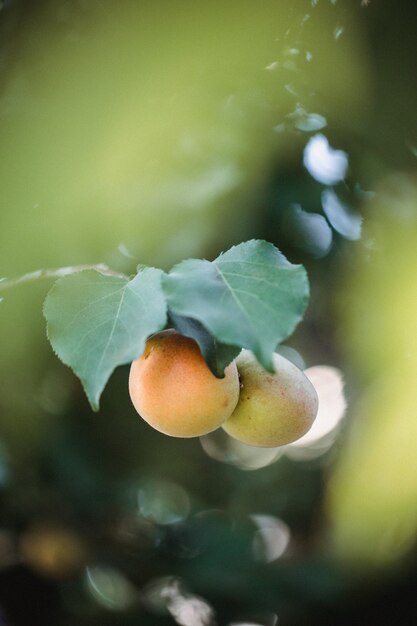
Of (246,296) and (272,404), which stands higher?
(246,296)

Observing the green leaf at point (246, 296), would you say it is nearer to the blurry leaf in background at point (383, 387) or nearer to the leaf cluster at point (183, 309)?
the leaf cluster at point (183, 309)

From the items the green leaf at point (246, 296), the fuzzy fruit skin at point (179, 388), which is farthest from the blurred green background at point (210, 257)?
the green leaf at point (246, 296)

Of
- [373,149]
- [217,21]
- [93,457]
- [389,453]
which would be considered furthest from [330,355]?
[217,21]

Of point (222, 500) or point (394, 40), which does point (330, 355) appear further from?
point (394, 40)

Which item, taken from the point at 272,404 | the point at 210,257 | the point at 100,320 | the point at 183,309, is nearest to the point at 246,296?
the point at 183,309

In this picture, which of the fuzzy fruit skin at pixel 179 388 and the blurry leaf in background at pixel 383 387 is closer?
the fuzzy fruit skin at pixel 179 388

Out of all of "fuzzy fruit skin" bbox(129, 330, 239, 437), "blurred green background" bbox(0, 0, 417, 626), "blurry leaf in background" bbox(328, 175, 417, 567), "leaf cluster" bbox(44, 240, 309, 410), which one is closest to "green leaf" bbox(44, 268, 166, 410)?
"leaf cluster" bbox(44, 240, 309, 410)

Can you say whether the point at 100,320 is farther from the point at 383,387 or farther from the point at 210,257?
the point at 383,387
